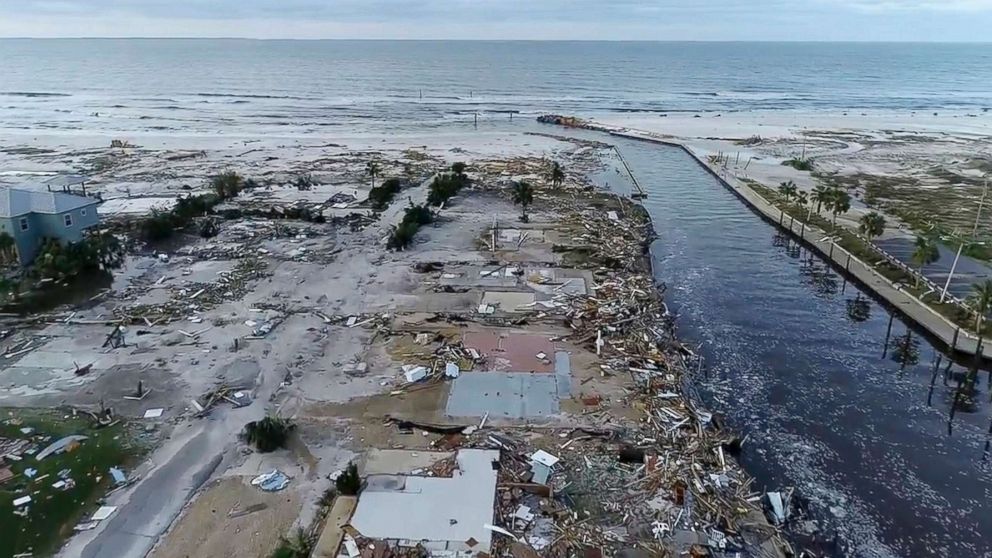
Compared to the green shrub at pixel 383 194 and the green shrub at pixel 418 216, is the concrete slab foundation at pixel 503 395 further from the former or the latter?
the green shrub at pixel 383 194

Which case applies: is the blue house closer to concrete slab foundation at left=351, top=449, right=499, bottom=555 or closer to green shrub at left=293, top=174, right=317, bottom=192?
green shrub at left=293, top=174, right=317, bottom=192

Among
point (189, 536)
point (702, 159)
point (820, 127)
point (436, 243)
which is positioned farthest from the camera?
point (820, 127)

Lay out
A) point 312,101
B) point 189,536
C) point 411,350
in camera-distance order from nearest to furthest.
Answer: point 189,536, point 411,350, point 312,101

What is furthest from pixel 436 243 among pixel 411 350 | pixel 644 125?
pixel 644 125

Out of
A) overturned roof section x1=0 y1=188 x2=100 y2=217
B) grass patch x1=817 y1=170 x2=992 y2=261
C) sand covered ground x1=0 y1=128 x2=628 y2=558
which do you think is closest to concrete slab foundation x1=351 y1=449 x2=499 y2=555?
sand covered ground x1=0 y1=128 x2=628 y2=558

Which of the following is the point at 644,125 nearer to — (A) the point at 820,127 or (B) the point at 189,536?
(A) the point at 820,127

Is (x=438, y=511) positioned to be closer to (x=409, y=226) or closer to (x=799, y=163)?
(x=409, y=226)

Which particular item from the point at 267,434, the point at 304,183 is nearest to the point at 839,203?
the point at 304,183
